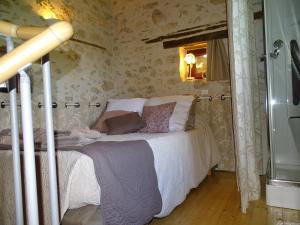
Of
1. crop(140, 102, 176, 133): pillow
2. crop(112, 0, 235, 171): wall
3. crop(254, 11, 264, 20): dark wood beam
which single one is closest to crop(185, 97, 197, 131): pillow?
crop(140, 102, 176, 133): pillow

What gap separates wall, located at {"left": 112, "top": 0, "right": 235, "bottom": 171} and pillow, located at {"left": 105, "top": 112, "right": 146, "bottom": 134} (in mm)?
896

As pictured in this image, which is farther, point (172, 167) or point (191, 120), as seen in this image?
point (191, 120)

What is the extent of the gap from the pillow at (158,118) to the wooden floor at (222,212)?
0.78 metres

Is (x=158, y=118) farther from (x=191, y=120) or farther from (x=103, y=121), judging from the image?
(x=103, y=121)

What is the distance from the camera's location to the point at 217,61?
3.18 m

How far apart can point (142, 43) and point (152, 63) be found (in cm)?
39

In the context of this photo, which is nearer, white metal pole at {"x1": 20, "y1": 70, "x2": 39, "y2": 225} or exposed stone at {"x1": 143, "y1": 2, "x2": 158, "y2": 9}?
A: white metal pole at {"x1": 20, "y1": 70, "x2": 39, "y2": 225}

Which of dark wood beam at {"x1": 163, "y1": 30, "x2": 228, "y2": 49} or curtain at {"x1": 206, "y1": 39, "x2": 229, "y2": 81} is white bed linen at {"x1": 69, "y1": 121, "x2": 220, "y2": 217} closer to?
curtain at {"x1": 206, "y1": 39, "x2": 229, "y2": 81}

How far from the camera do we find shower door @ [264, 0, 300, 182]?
8.88 ft

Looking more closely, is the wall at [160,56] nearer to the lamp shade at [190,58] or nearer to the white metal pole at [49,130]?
the lamp shade at [190,58]

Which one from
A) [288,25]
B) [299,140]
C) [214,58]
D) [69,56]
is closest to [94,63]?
[69,56]

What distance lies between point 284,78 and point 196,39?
49.4 inches

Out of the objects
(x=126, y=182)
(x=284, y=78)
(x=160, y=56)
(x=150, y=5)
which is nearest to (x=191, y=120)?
(x=284, y=78)

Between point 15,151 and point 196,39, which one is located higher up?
point 196,39
